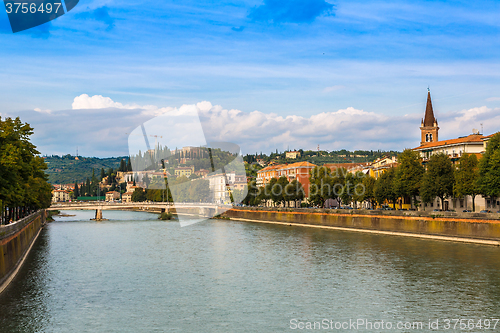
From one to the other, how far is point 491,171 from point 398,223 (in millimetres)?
11659

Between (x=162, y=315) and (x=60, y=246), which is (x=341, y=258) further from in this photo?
(x=60, y=246)

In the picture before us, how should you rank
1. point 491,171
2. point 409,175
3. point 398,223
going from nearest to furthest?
point 491,171 < point 398,223 < point 409,175

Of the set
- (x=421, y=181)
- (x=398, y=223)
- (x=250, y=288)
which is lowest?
(x=250, y=288)

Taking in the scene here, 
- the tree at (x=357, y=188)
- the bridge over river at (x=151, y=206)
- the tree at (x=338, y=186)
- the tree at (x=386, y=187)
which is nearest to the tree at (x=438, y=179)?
the tree at (x=386, y=187)

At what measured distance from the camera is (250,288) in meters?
29.6

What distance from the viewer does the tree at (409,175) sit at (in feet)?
226

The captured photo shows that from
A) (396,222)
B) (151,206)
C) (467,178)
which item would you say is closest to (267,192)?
(151,206)

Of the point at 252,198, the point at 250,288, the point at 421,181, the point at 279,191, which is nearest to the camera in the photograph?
the point at 250,288

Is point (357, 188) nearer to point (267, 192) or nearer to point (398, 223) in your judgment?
point (398, 223)

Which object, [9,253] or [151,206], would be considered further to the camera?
[151,206]

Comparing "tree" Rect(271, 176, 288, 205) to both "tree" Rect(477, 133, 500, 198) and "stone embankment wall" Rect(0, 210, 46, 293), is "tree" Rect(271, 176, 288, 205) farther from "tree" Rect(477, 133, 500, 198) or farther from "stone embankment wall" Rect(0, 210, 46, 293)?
"stone embankment wall" Rect(0, 210, 46, 293)

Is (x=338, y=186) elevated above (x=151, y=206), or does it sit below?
above

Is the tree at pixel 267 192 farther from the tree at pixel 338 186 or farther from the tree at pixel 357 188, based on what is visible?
the tree at pixel 357 188

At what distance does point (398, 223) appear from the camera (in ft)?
193
